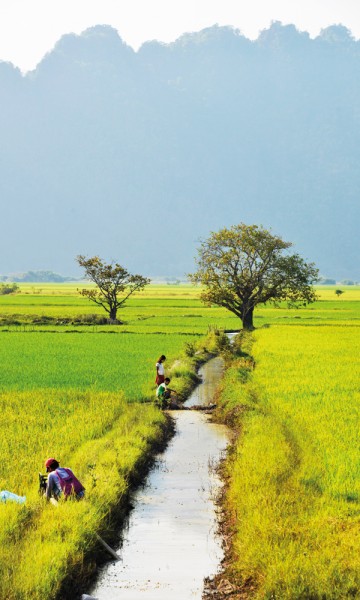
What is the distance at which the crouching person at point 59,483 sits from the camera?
1000 centimetres

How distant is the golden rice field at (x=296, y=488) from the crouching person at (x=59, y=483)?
2347 millimetres

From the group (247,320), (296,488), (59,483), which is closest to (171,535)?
(59,483)

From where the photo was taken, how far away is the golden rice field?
7781 mm

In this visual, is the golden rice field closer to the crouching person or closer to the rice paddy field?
the rice paddy field

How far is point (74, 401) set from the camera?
1931 cm

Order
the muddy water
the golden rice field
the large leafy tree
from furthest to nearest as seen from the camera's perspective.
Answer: the large leafy tree
the muddy water
the golden rice field

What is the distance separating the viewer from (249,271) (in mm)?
49594

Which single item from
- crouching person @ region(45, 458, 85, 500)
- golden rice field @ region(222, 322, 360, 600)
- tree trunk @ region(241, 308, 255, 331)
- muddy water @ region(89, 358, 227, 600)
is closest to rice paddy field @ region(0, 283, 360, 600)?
golden rice field @ region(222, 322, 360, 600)

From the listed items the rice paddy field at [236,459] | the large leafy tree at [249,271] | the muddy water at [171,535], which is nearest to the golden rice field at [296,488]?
the rice paddy field at [236,459]

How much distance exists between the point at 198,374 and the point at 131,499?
1644 cm

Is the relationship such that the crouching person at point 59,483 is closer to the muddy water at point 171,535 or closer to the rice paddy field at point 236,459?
the rice paddy field at point 236,459

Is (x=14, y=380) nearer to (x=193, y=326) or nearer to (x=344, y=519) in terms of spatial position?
(x=344, y=519)

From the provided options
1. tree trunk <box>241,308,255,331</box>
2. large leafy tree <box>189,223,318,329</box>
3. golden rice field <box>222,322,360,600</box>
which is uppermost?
large leafy tree <box>189,223,318,329</box>

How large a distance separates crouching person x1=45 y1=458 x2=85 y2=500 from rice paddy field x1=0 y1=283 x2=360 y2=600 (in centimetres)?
19
